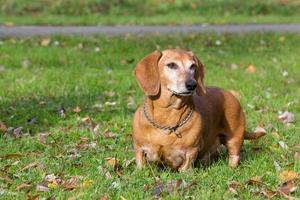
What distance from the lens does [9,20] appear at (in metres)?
17.8

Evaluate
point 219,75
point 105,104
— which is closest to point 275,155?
point 105,104

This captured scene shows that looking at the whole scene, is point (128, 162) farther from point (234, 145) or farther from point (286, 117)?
point (286, 117)

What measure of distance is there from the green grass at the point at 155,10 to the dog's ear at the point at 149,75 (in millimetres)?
12814

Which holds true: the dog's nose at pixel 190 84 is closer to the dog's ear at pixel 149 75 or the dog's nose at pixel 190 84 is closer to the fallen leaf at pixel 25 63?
the dog's ear at pixel 149 75

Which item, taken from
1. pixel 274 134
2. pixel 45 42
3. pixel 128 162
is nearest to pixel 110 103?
pixel 274 134

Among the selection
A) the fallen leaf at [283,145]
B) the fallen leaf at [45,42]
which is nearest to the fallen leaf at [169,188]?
the fallen leaf at [283,145]

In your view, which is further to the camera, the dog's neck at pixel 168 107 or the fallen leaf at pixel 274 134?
the fallen leaf at pixel 274 134

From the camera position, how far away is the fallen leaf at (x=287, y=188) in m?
4.92

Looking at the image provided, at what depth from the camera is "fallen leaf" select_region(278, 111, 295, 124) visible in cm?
756

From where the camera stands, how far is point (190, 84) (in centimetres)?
515

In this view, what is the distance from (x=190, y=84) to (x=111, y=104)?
3.35 metres

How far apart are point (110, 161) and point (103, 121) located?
1.82 metres

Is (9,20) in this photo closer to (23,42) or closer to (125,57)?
(23,42)

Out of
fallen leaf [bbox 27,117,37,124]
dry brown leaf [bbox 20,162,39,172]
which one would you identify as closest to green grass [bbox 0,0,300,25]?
fallen leaf [bbox 27,117,37,124]
